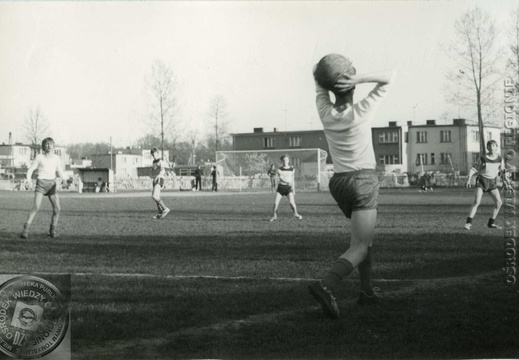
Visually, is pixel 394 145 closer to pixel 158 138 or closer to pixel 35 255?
pixel 158 138

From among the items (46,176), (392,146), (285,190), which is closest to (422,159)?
(392,146)

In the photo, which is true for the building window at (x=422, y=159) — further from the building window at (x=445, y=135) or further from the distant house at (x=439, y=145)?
the building window at (x=445, y=135)

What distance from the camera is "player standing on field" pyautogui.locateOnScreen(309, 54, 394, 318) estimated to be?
4.85 metres

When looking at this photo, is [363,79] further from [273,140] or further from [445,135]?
[273,140]

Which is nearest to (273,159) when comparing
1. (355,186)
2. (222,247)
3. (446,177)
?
(446,177)

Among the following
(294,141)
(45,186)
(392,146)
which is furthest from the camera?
(294,141)

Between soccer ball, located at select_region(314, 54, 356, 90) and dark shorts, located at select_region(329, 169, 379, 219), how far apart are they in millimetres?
698

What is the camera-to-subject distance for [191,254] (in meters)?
9.24

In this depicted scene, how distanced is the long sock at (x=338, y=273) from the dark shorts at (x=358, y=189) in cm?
42

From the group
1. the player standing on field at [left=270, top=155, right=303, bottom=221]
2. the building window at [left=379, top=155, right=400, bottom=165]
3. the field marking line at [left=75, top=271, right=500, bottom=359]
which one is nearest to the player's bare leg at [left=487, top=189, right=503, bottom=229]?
the player standing on field at [left=270, top=155, right=303, bottom=221]

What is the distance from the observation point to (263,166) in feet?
211

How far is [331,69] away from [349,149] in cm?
64

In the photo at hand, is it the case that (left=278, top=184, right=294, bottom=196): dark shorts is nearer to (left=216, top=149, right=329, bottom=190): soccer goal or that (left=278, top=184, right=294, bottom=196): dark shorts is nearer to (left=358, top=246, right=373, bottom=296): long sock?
(left=358, top=246, right=373, bottom=296): long sock

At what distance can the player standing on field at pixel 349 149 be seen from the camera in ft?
15.9
